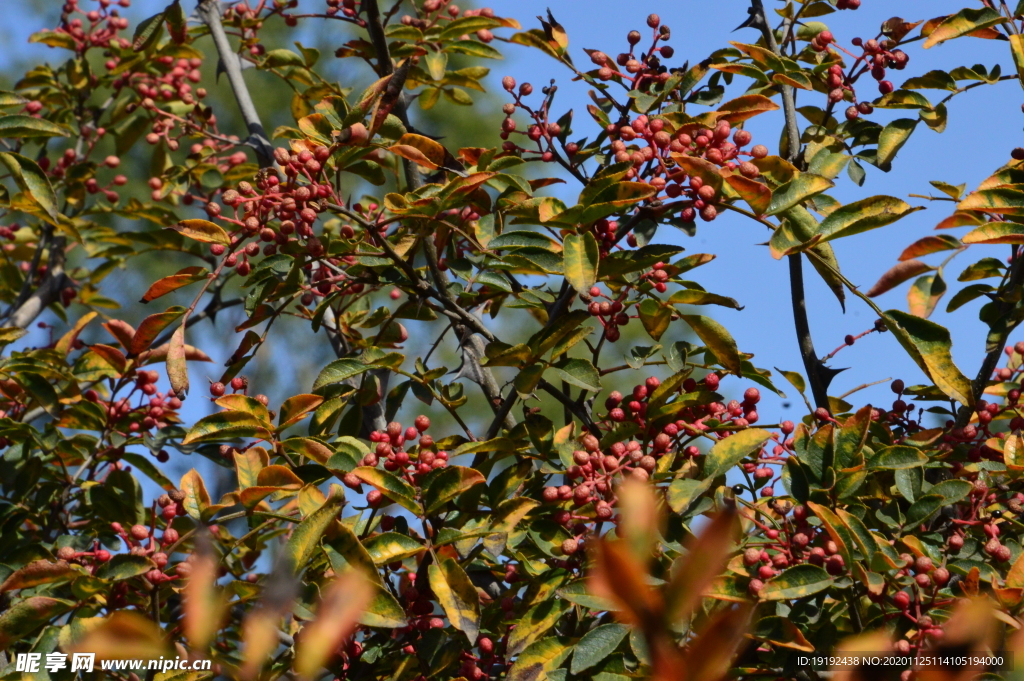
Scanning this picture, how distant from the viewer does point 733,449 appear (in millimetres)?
1462

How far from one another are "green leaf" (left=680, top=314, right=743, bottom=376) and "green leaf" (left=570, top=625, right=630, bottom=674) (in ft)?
1.75

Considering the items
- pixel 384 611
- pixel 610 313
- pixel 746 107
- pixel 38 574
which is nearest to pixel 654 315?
pixel 610 313

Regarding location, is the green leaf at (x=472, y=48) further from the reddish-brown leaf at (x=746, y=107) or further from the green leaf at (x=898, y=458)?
the green leaf at (x=898, y=458)

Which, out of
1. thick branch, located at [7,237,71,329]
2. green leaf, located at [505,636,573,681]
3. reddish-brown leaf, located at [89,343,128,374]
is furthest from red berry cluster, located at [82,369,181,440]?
green leaf, located at [505,636,573,681]

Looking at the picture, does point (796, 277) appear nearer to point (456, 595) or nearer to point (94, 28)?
point (456, 595)

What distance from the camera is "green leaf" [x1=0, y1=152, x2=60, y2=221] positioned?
7.45 feet

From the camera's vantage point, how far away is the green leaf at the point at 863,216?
1490 mm

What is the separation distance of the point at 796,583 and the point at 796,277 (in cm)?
89

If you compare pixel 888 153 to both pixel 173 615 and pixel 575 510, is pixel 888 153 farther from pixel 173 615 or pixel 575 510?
pixel 173 615

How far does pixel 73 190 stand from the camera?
3238 millimetres

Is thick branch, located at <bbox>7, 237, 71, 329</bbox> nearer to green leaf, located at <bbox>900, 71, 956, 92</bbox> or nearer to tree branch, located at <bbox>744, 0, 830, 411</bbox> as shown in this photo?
tree branch, located at <bbox>744, 0, 830, 411</bbox>

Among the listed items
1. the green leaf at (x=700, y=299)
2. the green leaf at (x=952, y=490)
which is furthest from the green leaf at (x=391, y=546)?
the green leaf at (x=952, y=490)

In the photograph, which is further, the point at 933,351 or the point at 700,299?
the point at 700,299

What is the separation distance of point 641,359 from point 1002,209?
2.30 feet
